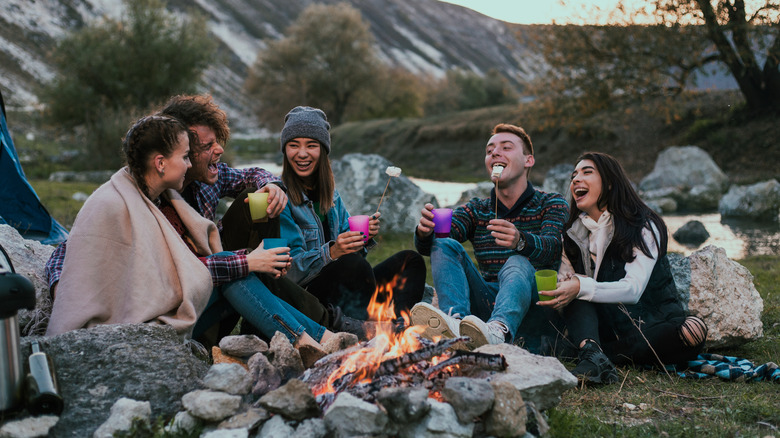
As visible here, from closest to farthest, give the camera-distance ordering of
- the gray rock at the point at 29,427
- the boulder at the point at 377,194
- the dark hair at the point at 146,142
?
the gray rock at the point at 29,427 < the dark hair at the point at 146,142 < the boulder at the point at 377,194

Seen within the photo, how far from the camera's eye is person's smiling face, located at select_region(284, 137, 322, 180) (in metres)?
4.70

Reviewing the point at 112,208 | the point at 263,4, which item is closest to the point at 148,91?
the point at 112,208

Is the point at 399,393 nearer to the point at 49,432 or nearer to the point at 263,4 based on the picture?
the point at 49,432

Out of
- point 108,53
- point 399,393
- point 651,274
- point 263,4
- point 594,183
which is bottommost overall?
point 399,393

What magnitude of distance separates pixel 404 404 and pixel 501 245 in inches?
78.6

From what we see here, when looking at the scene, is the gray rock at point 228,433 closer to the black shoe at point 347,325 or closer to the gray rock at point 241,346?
the gray rock at point 241,346

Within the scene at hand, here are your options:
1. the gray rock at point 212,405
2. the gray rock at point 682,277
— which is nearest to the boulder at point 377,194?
the gray rock at point 682,277

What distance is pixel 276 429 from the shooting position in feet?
8.95

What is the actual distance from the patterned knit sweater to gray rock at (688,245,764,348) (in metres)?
1.09

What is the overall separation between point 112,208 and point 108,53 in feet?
84.0

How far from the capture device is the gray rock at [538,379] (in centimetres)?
298

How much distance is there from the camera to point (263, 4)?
152 m

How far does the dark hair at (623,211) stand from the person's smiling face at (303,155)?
187cm

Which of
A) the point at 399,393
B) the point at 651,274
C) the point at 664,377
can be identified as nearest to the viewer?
the point at 399,393
